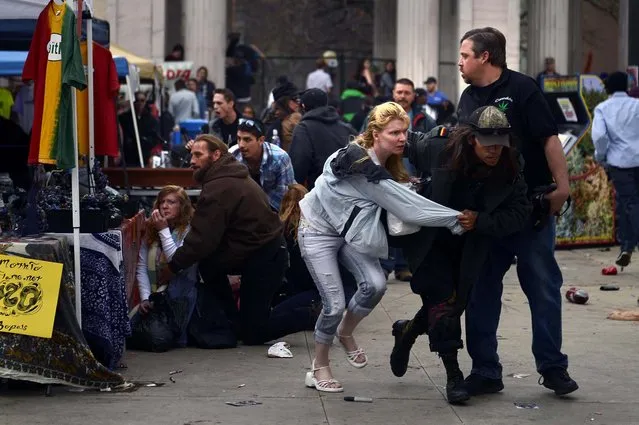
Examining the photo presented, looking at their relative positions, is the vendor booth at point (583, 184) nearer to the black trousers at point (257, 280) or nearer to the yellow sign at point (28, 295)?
the black trousers at point (257, 280)

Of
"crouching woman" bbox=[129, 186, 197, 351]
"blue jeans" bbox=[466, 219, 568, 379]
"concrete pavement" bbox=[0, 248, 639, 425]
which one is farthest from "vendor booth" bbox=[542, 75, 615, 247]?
"blue jeans" bbox=[466, 219, 568, 379]

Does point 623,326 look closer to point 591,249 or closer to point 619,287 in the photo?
point 619,287

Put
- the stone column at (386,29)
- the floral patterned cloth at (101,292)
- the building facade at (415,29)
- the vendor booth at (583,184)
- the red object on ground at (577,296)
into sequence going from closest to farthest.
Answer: the floral patterned cloth at (101,292) → the red object on ground at (577,296) → the vendor booth at (583,184) → the building facade at (415,29) → the stone column at (386,29)

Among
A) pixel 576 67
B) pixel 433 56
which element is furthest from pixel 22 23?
pixel 576 67

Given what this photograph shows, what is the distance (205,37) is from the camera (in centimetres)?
3431

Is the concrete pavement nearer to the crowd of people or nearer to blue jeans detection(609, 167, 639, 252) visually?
the crowd of people

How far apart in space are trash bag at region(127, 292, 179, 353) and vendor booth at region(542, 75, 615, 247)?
25.5 feet

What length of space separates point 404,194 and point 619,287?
6.27 metres

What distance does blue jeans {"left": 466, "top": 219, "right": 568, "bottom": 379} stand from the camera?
8148mm

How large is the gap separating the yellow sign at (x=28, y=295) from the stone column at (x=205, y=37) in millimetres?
25840

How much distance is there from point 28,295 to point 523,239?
2.79m

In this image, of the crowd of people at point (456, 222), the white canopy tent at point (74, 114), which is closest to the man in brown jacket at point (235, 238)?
the white canopy tent at point (74, 114)

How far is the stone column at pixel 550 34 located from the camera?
3794cm

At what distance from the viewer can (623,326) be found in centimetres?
1116
